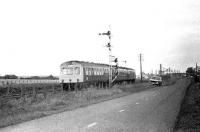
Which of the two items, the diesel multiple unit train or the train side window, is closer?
the diesel multiple unit train

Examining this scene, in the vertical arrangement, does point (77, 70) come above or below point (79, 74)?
above

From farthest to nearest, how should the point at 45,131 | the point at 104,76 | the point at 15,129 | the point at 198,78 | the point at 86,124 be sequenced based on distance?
1. the point at 198,78
2. the point at 104,76
3. the point at 86,124
4. the point at 15,129
5. the point at 45,131

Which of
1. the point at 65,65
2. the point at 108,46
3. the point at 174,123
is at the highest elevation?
the point at 108,46

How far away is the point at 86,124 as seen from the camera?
30.5ft

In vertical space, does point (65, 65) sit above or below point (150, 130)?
above

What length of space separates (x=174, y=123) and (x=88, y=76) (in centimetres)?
2329

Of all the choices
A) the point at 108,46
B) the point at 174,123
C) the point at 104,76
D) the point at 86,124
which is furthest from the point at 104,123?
the point at 104,76

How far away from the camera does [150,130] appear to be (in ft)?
27.3

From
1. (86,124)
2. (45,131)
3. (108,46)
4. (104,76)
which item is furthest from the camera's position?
(104,76)

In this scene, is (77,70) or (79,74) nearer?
(79,74)

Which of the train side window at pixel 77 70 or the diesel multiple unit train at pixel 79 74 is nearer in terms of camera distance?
the diesel multiple unit train at pixel 79 74

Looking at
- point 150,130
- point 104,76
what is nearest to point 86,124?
point 150,130

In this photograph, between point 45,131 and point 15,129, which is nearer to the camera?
→ point 45,131

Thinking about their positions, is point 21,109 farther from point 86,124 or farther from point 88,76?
point 88,76
